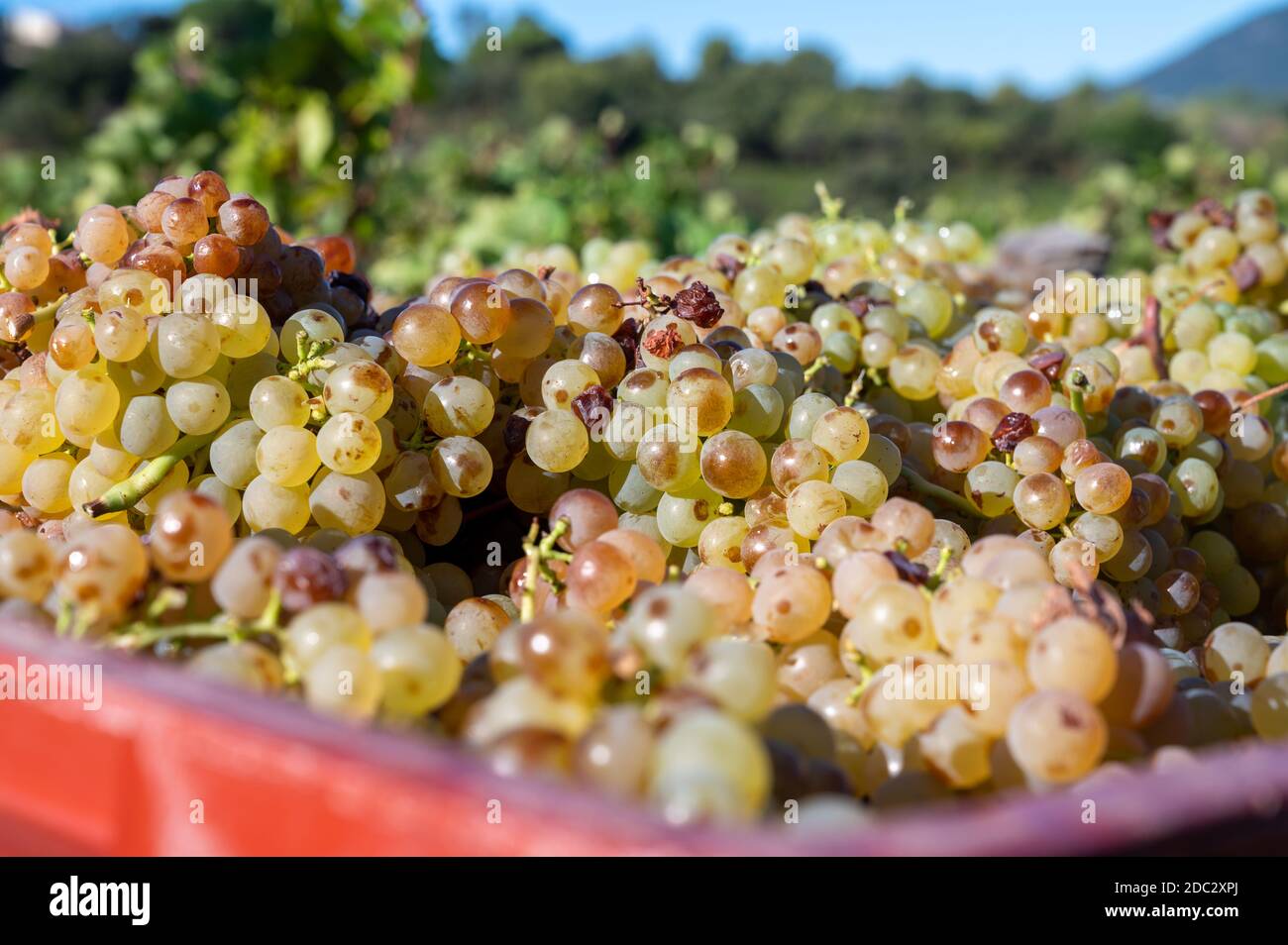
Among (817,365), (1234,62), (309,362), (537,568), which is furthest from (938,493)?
(1234,62)

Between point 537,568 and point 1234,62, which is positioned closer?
point 537,568

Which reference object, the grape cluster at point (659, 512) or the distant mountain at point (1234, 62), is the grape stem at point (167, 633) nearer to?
the grape cluster at point (659, 512)

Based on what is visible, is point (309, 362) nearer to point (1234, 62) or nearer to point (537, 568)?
point (537, 568)

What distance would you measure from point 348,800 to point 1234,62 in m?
27.7

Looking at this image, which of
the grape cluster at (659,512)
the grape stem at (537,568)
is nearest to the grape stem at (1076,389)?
the grape cluster at (659,512)

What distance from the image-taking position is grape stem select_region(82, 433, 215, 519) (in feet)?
2.95

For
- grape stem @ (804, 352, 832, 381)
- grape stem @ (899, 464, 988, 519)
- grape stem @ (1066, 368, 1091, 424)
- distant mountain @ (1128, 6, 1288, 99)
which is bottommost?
grape stem @ (899, 464, 988, 519)

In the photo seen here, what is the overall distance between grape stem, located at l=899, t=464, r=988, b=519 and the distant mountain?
24.2 m

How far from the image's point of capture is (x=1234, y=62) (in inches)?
918

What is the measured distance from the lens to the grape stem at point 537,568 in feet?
2.49

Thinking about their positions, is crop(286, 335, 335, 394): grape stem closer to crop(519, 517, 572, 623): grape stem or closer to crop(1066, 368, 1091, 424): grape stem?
crop(519, 517, 572, 623): grape stem

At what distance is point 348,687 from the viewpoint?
0.61 metres

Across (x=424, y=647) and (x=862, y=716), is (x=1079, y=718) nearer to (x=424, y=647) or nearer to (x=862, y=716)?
(x=862, y=716)

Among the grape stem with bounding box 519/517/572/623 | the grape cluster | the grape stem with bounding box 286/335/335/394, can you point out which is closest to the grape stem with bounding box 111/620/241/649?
the grape cluster
